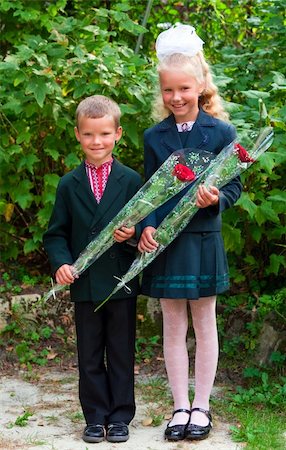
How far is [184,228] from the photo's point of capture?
12.8ft

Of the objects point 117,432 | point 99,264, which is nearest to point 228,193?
point 99,264

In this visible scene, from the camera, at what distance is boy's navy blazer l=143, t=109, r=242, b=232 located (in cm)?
390

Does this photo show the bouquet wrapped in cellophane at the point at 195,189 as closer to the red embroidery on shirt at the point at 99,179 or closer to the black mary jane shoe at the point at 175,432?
the red embroidery on shirt at the point at 99,179

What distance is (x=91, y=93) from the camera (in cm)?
525

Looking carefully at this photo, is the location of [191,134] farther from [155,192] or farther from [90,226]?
[90,226]

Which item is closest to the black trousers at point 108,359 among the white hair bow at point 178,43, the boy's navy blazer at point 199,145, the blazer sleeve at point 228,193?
A: the boy's navy blazer at point 199,145

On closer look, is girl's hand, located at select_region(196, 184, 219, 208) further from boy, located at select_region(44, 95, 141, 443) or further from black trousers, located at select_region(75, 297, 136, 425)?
black trousers, located at select_region(75, 297, 136, 425)

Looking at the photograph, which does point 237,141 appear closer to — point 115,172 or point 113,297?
point 115,172

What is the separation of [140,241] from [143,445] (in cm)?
89

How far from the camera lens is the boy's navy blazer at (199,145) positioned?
3896mm

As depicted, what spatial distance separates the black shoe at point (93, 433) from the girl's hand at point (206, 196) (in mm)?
1097

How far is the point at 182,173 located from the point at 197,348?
2.70 feet

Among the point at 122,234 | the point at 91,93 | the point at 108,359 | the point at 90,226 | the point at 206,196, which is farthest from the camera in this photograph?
the point at 91,93

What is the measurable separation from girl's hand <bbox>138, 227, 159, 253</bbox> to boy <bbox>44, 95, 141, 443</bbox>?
57mm
